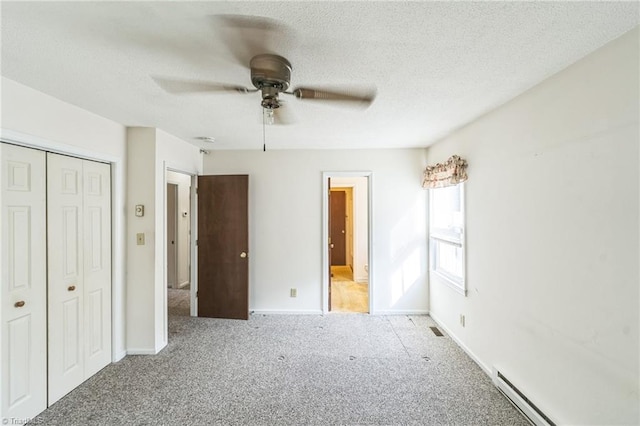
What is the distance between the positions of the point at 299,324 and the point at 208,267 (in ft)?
4.86

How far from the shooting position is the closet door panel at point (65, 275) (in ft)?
6.82

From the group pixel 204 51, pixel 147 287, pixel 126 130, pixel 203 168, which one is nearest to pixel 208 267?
pixel 147 287

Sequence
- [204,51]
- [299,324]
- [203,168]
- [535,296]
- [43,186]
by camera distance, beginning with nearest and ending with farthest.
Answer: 1. [204,51]
2. [535,296]
3. [43,186]
4. [299,324]
5. [203,168]

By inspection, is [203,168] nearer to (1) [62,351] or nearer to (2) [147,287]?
(2) [147,287]

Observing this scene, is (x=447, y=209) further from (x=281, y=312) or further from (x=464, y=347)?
(x=281, y=312)

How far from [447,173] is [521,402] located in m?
2.10

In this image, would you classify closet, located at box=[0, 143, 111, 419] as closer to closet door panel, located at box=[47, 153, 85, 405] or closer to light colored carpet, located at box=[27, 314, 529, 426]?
closet door panel, located at box=[47, 153, 85, 405]

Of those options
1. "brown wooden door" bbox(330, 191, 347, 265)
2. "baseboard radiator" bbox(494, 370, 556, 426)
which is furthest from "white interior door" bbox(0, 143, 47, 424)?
"brown wooden door" bbox(330, 191, 347, 265)

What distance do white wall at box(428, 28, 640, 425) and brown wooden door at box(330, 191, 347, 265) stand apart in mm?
4976

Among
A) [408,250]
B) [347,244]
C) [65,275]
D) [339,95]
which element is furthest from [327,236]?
[347,244]

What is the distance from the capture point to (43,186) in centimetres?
201

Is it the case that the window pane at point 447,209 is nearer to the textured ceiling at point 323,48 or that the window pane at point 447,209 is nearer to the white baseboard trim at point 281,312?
the textured ceiling at point 323,48

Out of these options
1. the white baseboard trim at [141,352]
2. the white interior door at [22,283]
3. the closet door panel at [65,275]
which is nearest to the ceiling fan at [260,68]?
the white interior door at [22,283]

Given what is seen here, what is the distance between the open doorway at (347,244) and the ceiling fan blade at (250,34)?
249cm
